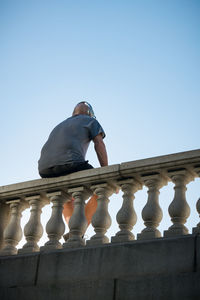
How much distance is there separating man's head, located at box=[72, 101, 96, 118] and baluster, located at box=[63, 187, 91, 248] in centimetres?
176

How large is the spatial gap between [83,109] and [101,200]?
209cm

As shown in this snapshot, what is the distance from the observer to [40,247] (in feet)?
23.5

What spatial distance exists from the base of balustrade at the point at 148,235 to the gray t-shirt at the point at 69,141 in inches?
63.6

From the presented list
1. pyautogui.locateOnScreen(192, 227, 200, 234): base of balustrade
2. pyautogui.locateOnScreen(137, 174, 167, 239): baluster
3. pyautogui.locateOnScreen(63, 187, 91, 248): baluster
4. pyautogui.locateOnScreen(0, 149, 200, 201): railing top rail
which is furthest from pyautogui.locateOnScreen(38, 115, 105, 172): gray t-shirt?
pyautogui.locateOnScreen(192, 227, 200, 234): base of balustrade

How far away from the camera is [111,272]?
6316mm

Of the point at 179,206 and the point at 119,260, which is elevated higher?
the point at 179,206

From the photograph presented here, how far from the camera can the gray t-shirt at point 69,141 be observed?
25.5 ft

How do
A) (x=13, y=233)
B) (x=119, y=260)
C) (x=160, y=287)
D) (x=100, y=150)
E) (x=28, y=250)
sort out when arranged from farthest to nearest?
1. (x=100, y=150)
2. (x=13, y=233)
3. (x=28, y=250)
4. (x=119, y=260)
5. (x=160, y=287)

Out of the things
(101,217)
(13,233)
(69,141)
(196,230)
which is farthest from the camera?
(69,141)

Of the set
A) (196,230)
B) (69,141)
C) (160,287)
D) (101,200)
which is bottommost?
(160,287)

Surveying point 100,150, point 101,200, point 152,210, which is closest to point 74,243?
point 101,200

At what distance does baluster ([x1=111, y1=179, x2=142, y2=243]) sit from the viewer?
6.64 m

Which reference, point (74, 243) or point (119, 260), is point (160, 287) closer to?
point (119, 260)

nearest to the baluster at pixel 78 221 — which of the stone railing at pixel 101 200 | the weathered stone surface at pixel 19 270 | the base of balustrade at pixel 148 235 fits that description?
the stone railing at pixel 101 200
